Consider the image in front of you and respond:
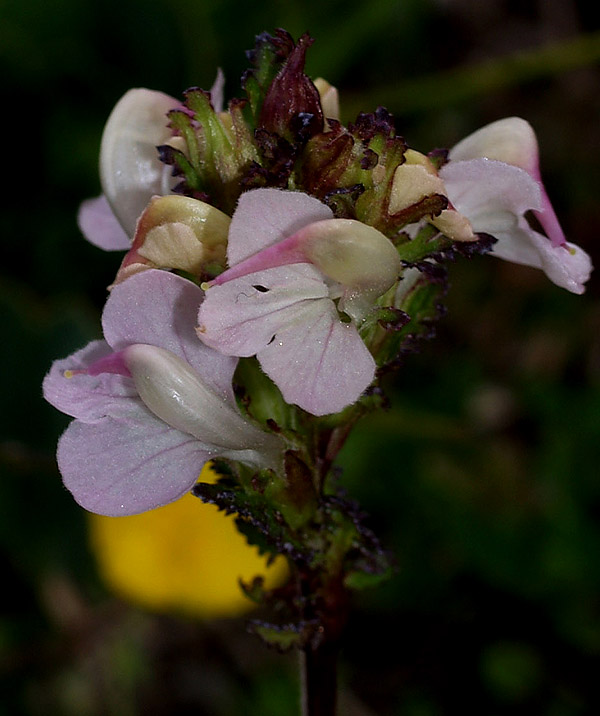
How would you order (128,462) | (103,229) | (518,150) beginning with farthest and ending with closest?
(103,229) → (518,150) → (128,462)

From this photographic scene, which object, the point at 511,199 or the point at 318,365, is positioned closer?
the point at 318,365

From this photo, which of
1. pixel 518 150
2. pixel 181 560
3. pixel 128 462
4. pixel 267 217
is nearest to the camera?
pixel 267 217

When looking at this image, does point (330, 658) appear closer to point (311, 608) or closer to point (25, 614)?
point (311, 608)

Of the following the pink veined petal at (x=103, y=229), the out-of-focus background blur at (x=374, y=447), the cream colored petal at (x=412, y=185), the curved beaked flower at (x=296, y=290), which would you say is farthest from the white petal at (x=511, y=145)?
the out-of-focus background blur at (x=374, y=447)

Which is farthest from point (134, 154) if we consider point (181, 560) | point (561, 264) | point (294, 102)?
point (181, 560)

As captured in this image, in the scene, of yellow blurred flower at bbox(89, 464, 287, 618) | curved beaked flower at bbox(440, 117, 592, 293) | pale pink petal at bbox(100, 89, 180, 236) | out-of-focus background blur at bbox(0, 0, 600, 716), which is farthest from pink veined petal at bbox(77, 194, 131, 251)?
yellow blurred flower at bbox(89, 464, 287, 618)

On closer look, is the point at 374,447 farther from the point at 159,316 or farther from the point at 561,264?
the point at 159,316

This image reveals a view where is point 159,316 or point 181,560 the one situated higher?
point 159,316

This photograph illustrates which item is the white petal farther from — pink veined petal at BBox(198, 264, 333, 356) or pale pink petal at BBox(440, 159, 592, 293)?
pink veined petal at BBox(198, 264, 333, 356)

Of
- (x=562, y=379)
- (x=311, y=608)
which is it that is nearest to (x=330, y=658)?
(x=311, y=608)
